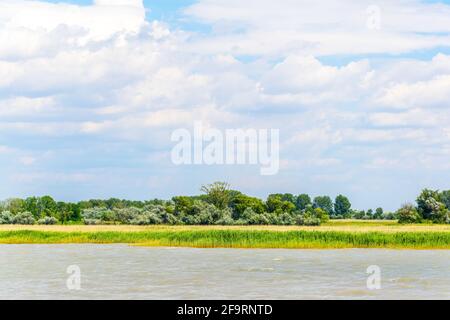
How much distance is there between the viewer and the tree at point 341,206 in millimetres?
118062

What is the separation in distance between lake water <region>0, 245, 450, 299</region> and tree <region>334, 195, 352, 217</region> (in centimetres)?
7713

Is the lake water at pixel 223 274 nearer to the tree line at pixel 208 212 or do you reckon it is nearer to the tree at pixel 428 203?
the tree line at pixel 208 212

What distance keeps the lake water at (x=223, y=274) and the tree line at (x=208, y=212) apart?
2570 centimetres

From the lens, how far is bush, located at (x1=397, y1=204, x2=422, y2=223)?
8244cm

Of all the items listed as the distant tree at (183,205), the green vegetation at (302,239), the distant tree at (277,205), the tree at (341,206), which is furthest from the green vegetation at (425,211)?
the green vegetation at (302,239)

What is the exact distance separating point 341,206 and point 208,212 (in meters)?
54.1

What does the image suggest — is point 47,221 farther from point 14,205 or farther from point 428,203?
point 428,203

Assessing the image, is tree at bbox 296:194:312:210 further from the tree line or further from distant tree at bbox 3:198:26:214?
distant tree at bbox 3:198:26:214

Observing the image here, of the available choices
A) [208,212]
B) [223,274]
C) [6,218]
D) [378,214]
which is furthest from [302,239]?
[378,214]

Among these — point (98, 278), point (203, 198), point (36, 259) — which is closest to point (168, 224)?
point (203, 198)

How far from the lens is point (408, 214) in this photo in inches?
3268

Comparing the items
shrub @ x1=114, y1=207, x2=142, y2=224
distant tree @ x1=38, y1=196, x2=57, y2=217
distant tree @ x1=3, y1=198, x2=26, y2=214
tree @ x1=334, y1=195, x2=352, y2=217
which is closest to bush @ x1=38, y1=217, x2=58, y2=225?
shrub @ x1=114, y1=207, x2=142, y2=224

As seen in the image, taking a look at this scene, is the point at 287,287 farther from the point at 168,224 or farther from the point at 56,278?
the point at 168,224
